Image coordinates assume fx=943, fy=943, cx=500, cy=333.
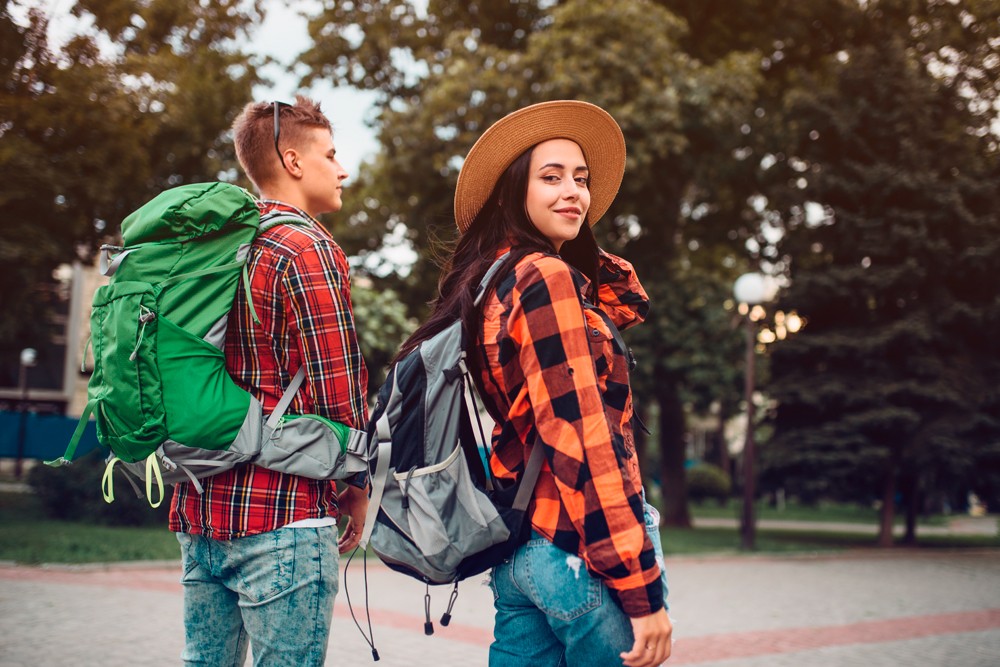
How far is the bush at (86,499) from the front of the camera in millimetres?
15094

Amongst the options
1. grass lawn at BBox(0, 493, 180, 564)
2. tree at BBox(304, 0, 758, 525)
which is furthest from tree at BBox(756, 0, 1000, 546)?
grass lawn at BBox(0, 493, 180, 564)

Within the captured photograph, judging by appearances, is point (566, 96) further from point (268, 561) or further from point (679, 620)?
point (268, 561)

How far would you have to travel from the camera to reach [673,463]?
69.9 ft

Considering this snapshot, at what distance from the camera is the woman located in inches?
75.0

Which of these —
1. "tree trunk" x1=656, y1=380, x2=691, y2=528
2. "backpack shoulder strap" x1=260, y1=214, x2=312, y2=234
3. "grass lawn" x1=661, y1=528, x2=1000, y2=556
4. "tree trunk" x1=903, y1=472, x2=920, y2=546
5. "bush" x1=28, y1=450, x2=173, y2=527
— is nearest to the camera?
"backpack shoulder strap" x1=260, y1=214, x2=312, y2=234

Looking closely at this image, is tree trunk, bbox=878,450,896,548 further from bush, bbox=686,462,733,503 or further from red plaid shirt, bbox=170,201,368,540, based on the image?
red plaid shirt, bbox=170,201,368,540

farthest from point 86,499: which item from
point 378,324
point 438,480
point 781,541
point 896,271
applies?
point 438,480

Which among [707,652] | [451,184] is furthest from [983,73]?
[707,652]

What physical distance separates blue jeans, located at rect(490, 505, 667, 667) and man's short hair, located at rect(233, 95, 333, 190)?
1.18 meters

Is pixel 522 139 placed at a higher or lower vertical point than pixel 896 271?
lower

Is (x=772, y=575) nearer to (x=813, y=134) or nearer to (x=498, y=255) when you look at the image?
(x=813, y=134)

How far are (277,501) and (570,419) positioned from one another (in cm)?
70

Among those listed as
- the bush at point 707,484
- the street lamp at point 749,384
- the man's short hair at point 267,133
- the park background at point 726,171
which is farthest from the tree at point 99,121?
the bush at point 707,484

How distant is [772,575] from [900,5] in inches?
460
